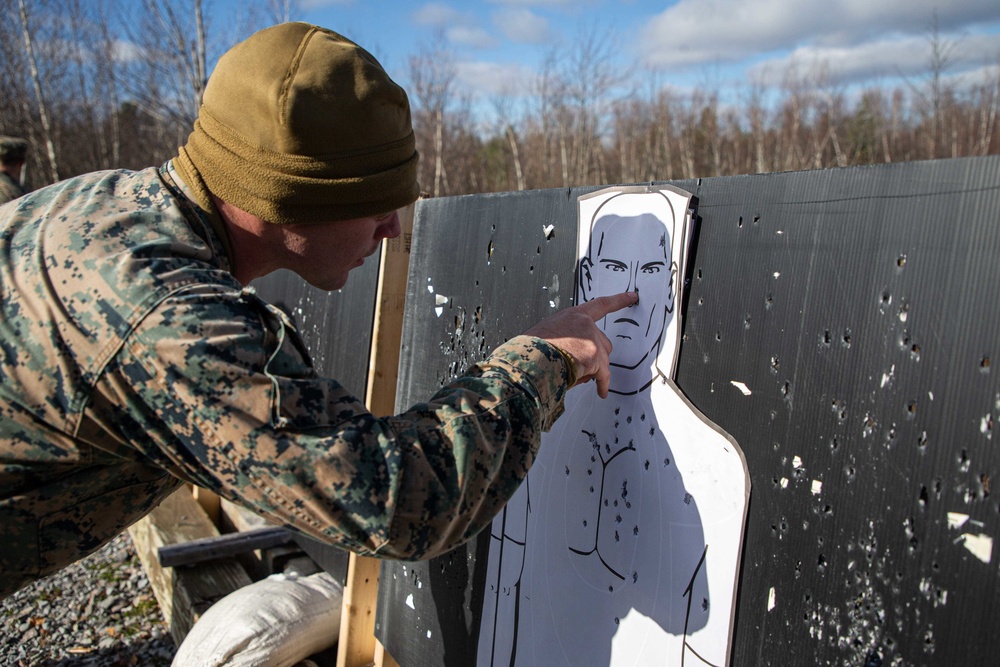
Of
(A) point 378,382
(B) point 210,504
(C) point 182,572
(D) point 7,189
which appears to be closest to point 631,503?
(A) point 378,382

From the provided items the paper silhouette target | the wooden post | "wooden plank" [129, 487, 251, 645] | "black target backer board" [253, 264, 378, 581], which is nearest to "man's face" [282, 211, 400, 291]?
the paper silhouette target

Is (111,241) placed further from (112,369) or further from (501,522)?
(501,522)

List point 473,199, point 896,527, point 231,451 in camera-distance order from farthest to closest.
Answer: point 473,199 → point 896,527 → point 231,451

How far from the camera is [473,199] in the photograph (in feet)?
7.25

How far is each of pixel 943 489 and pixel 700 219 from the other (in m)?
0.65

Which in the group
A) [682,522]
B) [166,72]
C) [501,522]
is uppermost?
[166,72]

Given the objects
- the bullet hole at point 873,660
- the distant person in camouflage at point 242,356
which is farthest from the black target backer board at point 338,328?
the bullet hole at point 873,660

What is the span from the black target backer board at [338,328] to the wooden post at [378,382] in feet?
0.46

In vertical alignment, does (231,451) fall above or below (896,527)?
above

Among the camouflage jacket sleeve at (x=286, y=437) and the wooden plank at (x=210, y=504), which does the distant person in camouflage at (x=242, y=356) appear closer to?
the camouflage jacket sleeve at (x=286, y=437)

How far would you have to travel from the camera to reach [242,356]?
0.96m

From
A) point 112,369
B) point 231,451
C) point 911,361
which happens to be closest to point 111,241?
point 112,369

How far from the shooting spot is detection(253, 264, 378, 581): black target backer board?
2760 millimetres

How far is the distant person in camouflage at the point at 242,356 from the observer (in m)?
0.96
